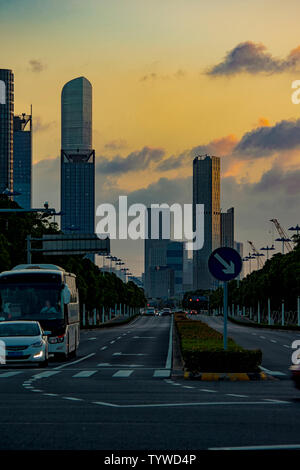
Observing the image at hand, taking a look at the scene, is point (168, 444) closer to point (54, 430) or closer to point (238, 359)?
point (54, 430)

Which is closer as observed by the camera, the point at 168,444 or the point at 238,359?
the point at 168,444

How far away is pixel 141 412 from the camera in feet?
48.7

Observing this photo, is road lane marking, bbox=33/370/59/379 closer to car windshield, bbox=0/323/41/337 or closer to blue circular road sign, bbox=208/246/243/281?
car windshield, bbox=0/323/41/337

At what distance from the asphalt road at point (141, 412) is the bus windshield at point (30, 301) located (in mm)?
7820

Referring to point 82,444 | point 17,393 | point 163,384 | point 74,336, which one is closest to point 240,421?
point 82,444

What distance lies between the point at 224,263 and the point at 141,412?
1063cm

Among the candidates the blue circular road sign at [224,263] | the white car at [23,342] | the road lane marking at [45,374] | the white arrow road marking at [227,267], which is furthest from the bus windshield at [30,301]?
the white arrow road marking at [227,267]

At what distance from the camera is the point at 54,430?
479 inches

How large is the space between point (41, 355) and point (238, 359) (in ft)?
26.8

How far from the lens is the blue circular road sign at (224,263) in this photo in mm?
24906

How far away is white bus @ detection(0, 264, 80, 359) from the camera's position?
34.1m

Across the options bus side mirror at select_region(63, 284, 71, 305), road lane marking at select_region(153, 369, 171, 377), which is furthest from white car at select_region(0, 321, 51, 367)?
road lane marking at select_region(153, 369, 171, 377)

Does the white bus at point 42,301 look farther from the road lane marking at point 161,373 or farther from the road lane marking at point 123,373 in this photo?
the road lane marking at point 161,373

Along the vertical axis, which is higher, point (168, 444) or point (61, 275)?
point (61, 275)
